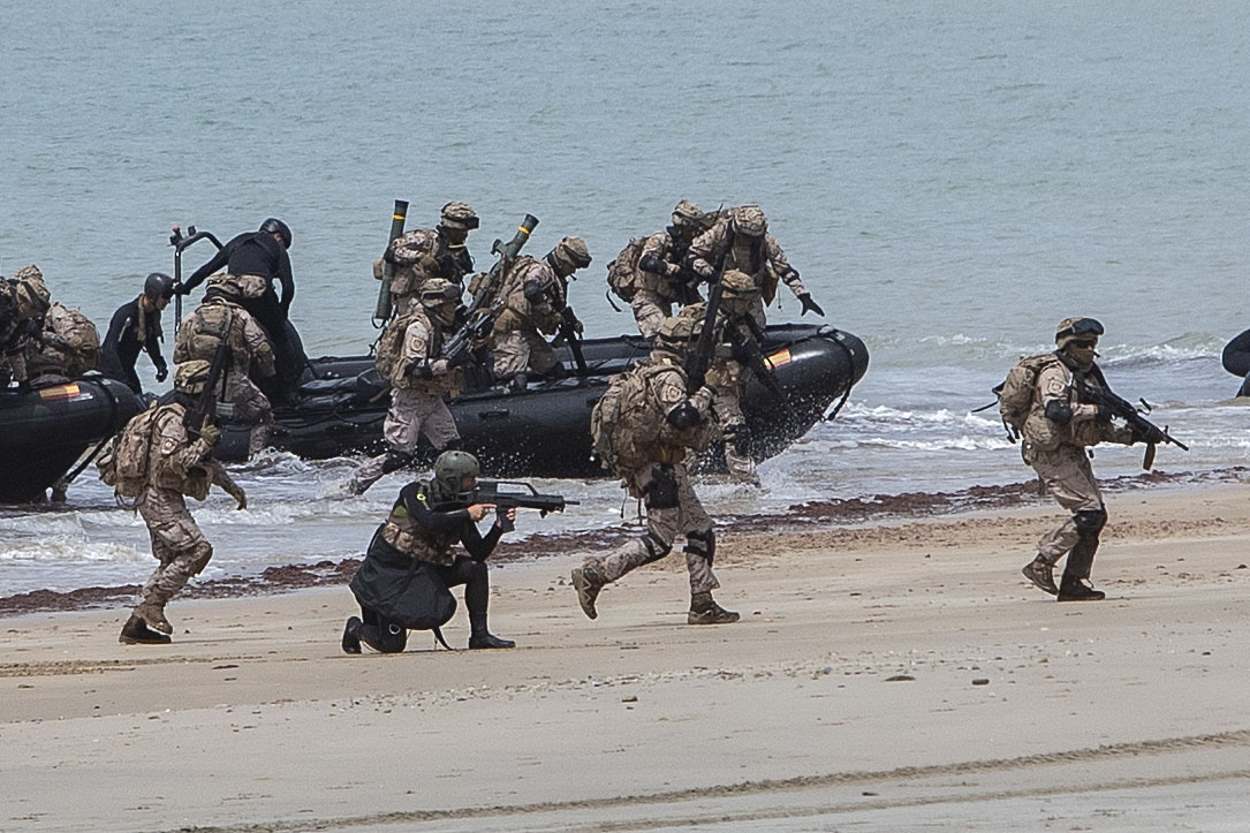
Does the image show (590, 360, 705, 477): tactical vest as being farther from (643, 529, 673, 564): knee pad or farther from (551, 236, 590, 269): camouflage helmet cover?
(551, 236, 590, 269): camouflage helmet cover

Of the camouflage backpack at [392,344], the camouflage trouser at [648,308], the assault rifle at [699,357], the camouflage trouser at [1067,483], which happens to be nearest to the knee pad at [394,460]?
the camouflage backpack at [392,344]

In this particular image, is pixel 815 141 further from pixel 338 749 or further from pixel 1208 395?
pixel 338 749

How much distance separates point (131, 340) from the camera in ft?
57.5

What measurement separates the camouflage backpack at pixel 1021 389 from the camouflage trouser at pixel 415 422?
5337 mm

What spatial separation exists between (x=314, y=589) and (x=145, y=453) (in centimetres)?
275

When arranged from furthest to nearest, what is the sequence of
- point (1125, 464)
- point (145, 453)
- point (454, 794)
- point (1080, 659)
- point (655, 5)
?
point (655, 5) → point (1125, 464) → point (145, 453) → point (1080, 659) → point (454, 794)

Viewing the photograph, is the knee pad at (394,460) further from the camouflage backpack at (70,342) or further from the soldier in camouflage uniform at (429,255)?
the camouflage backpack at (70,342)

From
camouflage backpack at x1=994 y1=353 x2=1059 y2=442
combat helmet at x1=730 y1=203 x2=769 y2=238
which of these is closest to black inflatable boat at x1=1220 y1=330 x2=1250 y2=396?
combat helmet at x1=730 y1=203 x2=769 y2=238

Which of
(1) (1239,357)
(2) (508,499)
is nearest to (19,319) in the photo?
(2) (508,499)

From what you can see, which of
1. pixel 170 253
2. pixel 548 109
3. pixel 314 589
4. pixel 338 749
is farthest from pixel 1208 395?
pixel 548 109

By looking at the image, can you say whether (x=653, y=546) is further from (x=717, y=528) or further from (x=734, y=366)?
(x=734, y=366)

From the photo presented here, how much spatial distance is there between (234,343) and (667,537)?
6.30 meters

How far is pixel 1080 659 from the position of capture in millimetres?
8188

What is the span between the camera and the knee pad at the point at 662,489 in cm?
1017
